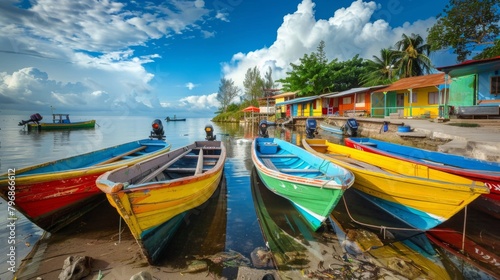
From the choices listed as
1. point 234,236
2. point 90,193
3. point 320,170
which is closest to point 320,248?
point 234,236

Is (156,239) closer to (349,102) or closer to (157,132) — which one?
(157,132)

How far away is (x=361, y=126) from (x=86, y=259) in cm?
2155

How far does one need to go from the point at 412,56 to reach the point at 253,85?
3455 cm

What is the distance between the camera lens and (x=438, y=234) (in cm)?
446

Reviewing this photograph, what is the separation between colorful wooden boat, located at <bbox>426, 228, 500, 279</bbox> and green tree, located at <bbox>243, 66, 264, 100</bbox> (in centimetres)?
5424

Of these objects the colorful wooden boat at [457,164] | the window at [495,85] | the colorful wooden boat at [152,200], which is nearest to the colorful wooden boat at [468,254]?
the colorful wooden boat at [457,164]

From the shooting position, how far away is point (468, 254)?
12.7ft

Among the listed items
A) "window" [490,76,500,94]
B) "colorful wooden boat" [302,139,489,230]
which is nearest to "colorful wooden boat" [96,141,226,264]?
"colorful wooden boat" [302,139,489,230]

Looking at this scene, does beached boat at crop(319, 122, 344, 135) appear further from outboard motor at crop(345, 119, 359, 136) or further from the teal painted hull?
the teal painted hull

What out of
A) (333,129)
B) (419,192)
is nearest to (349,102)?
(333,129)

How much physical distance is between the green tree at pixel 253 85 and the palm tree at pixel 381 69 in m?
27.4

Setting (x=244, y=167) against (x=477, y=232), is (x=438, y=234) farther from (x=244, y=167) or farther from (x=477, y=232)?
(x=244, y=167)

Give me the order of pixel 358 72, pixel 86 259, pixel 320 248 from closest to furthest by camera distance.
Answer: pixel 86 259, pixel 320 248, pixel 358 72

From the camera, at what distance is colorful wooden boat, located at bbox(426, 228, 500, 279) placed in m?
3.44
